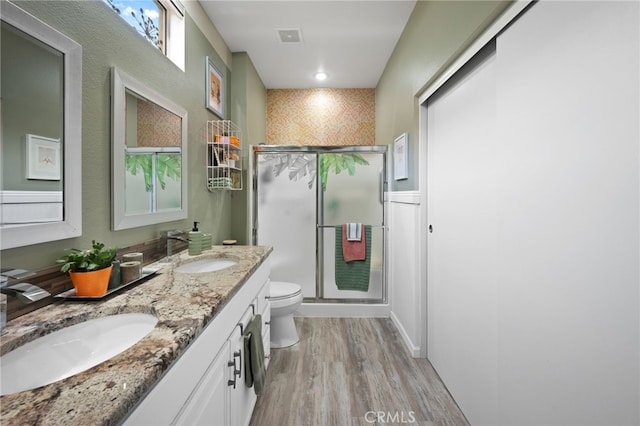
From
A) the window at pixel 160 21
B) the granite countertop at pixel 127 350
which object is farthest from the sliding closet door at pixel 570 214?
the window at pixel 160 21

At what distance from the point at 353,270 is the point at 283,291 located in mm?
865

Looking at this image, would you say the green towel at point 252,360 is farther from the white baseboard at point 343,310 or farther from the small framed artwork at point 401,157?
the small framed artwork at point 401,157

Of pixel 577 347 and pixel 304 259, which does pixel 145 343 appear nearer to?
pixel 577 347

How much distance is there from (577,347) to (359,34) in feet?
8.65

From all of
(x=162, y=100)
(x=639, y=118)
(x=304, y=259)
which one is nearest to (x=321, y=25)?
(x=162, y=100)

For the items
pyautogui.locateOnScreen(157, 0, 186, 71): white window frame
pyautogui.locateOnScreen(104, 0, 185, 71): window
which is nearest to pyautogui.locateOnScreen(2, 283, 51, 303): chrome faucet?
pyautogui.locateOnScreen(104, 0, 185, 71): window

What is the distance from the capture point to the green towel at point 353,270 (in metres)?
3.09

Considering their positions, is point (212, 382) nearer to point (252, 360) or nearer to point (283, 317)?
point (252, 360)

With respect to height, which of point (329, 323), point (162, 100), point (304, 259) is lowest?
point (329, 323)

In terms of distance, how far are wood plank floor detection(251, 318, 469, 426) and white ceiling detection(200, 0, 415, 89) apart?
2592mm

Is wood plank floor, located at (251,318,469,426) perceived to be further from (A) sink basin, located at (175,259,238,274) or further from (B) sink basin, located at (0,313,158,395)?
(B) sink basin, located at (0,313,158,395)

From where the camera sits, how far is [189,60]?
2068mm

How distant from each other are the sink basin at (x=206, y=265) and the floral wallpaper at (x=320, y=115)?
241cm

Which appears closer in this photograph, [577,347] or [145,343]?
[145,343]
